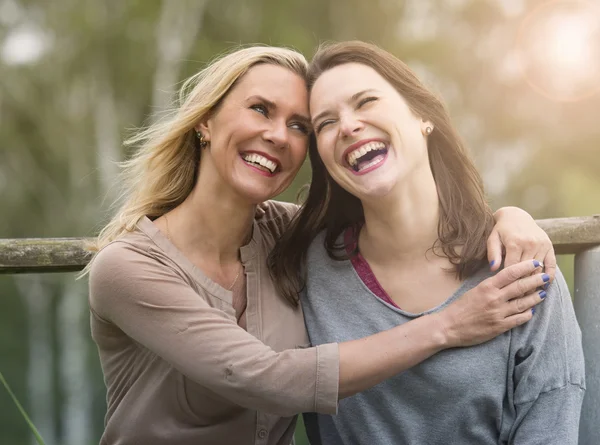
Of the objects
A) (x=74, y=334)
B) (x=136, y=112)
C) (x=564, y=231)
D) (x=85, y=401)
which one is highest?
(x=564, y=231)

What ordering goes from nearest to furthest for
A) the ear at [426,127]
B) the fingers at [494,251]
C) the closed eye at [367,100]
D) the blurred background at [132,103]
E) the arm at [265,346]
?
the arm at [265,346] → the fingers at [494,251] → the closed eye at [367,100] → the ear at [426,127] → the blurred background at [132,103]


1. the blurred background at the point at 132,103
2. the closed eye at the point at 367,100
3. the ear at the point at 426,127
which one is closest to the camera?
the closed eye at the point at 367,100

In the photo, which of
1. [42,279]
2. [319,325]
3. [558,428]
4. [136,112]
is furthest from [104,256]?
[42,279]

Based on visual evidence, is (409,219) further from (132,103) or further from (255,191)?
(132,103)

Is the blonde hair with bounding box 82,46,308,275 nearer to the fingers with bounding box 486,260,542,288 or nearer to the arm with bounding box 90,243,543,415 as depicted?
the arm with bounding box 90,243,543,415

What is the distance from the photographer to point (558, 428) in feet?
6.09

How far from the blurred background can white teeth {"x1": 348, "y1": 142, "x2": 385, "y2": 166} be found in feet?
36.6

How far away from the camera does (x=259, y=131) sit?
6.88 feet

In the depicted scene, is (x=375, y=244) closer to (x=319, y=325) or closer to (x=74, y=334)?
(x=319, y=325)

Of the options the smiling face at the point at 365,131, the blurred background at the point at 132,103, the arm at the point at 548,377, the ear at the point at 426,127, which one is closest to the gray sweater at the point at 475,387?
the arm at the point at 548,377

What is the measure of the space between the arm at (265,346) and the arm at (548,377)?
71 mm

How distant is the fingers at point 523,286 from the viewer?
6.05 feet

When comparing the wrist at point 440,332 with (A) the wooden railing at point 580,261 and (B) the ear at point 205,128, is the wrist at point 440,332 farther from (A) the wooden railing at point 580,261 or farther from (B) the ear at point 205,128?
(B) the ear at point 205,128

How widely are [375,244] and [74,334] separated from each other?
13684mm
